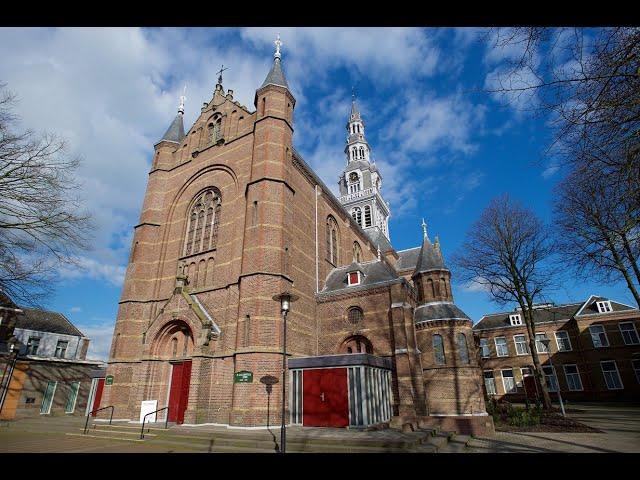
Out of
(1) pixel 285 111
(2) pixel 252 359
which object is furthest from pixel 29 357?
(1) pixel 285 111

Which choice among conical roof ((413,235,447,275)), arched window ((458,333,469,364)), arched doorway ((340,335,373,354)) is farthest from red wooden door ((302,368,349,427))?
conical roof ((413,235,447,275))

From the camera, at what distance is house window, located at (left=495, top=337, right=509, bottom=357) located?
35203 mm

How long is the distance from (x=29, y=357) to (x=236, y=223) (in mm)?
20592

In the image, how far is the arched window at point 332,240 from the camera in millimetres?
23969

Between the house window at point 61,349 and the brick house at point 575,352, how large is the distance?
117 feet

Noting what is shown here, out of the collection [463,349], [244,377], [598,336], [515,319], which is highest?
[515,319]

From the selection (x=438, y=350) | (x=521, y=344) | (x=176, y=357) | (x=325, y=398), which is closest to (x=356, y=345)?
(x=438, y=350)

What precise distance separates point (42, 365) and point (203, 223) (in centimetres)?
1835

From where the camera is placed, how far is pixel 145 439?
1210 centimetres

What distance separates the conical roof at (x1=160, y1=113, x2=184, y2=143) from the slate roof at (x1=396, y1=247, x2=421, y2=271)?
2478 centimetres

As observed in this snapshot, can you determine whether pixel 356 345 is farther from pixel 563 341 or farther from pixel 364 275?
pixel 563 341

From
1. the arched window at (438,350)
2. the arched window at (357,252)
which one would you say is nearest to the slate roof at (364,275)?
the arched window at (438,350)

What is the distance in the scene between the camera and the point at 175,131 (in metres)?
24.7
